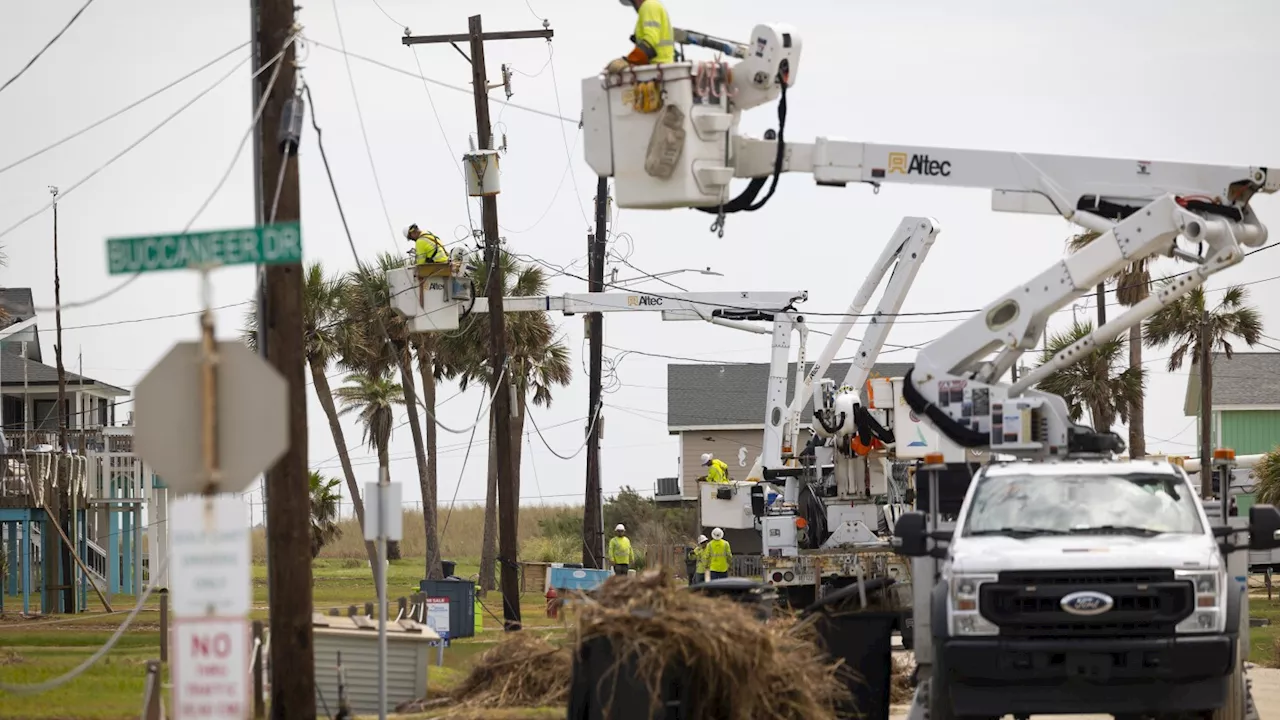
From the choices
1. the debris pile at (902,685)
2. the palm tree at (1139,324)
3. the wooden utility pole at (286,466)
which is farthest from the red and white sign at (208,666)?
the palm tree at (1139,324)

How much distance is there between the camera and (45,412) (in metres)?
54.9

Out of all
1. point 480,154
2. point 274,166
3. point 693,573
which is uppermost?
point 480,154

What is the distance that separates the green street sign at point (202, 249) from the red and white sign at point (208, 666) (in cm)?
277

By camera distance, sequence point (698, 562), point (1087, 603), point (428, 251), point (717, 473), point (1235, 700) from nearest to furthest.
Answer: point (1087, 603)
point (1235, 700)
point (428, 251)
point (717, 473)
point (698, 562)

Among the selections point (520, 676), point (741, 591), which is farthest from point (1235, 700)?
point (520, 676)

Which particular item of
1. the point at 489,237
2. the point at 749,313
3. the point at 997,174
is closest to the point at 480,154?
the point at 489,237

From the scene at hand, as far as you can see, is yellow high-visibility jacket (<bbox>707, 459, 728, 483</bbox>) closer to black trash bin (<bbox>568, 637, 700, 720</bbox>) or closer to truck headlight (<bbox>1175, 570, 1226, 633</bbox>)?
black trash bin (<bbox>568, 637, 700, 720</bbox>)

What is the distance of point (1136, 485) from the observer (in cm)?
1464

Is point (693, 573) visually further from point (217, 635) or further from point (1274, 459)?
point (217, 635)

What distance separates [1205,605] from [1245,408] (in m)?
54.8

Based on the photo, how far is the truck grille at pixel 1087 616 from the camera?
13250 millimetres

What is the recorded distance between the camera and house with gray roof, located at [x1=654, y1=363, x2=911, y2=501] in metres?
70.2

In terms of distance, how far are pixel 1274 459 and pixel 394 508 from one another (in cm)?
3135

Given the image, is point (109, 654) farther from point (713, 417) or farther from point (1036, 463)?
point (713, 417)
